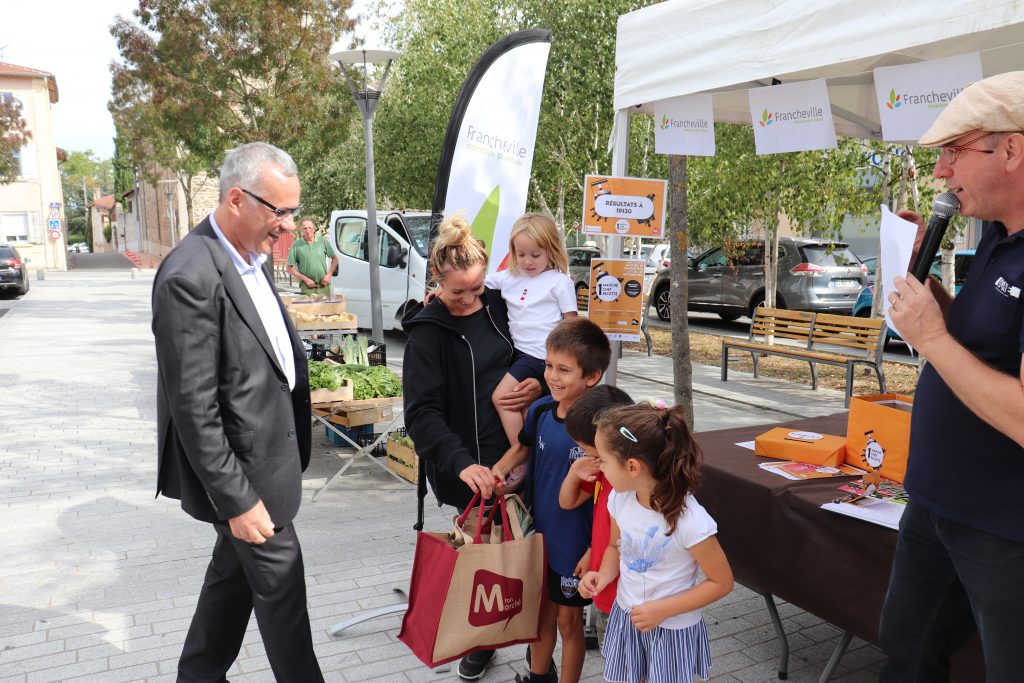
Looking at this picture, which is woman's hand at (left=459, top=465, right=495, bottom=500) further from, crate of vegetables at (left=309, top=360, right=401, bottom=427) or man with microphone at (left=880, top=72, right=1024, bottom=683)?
crate of vegetables at (left=309, top=360, right=401, bottom=427)

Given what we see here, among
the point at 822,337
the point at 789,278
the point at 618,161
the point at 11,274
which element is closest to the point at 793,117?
the point at 618,161

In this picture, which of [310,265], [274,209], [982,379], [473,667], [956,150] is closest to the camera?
[982,379]

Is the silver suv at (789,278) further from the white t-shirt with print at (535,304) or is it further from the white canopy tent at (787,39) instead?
the white t-shirt with print at (535,304)

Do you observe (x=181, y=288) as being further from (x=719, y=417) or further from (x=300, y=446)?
(x=719, y=417)

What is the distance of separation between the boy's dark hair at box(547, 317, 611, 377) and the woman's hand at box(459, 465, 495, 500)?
0.44 meters

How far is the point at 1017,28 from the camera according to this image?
12.0 ft

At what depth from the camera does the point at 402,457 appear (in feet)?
17.7

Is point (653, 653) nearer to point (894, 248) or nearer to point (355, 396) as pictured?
point (894, 248)

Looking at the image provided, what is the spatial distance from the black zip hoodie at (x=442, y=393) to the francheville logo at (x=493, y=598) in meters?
0.37

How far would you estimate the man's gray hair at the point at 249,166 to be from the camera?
2.19m

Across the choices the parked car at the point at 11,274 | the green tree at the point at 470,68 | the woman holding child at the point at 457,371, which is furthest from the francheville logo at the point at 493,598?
the parked car at the point at 11,274

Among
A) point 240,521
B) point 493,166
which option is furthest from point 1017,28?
point 240,521

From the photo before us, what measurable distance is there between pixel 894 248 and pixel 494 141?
8.79 feet

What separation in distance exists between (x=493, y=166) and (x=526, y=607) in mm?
2528
